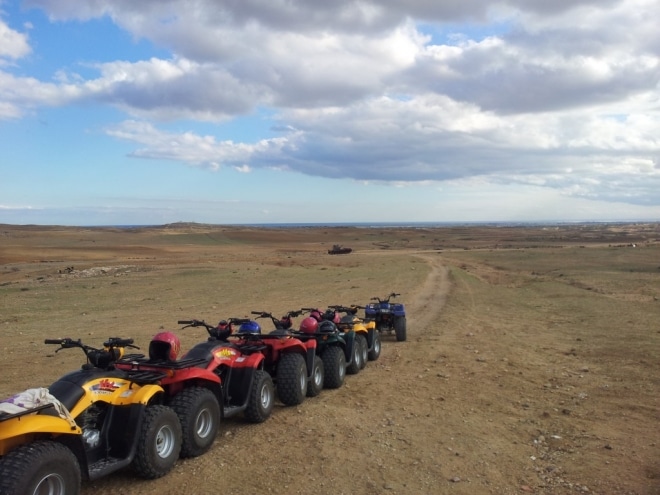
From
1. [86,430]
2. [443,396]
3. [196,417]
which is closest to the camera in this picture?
[86,430]

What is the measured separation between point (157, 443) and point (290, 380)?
8.93ft

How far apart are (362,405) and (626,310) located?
13.8m

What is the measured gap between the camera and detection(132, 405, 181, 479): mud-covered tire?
543 centimetres

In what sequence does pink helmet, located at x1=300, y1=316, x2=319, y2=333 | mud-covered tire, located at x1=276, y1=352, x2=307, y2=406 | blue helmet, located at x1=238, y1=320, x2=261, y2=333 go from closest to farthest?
mud-covered tire, located at x1=276, y1=352, x2=307, y2=406 → blue helmet, located at x1=238, y1=320, x2=261, y2=333 → pink helmet, located at x1=300, y1=316, x2=319, y2=333

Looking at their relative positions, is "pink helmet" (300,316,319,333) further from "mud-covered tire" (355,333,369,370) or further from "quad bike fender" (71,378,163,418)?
"quad bike fender" (71,378,163,418)

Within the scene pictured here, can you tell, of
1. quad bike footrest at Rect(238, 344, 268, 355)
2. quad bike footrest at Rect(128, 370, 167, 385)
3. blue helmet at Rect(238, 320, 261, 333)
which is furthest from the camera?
blue helmet at Rect(238, 320, 261, 333)

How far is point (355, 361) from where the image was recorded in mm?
10547

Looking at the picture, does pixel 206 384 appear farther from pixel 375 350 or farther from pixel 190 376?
pixel 375 350

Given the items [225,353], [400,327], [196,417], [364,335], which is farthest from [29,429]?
[400,327]

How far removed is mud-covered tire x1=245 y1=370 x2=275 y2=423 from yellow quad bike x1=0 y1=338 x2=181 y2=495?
1.47 meters

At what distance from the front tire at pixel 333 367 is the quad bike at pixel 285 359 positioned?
569 mm

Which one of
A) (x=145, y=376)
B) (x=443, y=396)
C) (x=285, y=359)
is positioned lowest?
(x=443, y=396)

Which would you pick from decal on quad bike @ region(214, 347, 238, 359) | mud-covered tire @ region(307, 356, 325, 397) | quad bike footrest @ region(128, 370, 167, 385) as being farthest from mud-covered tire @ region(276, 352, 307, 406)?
A: quad bike footrest @ region(128, 370, 167, 385)

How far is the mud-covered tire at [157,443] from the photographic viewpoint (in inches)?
214
